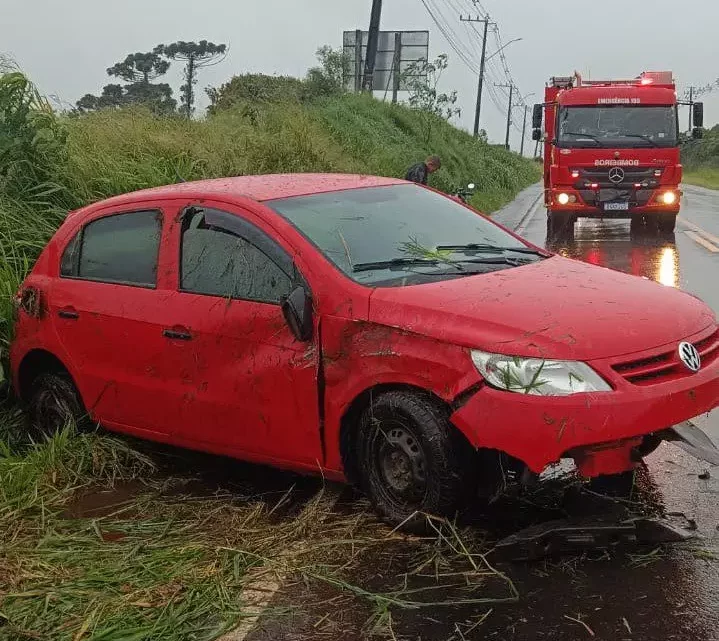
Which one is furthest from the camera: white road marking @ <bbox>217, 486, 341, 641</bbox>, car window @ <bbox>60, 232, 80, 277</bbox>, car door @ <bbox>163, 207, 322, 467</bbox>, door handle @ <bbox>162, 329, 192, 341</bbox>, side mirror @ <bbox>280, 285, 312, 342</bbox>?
car window @ <bbox>60, 232, 80, 277</bbox>

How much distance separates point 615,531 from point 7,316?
4.75 meters

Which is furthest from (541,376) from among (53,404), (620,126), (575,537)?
(620,126)

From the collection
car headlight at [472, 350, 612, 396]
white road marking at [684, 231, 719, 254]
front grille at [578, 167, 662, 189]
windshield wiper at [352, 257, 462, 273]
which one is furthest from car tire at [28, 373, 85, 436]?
front grille at [578, 167, 662, 189]

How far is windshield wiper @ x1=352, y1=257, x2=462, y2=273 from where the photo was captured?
4758mm

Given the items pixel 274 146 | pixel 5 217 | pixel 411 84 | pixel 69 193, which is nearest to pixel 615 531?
pixel 5 217

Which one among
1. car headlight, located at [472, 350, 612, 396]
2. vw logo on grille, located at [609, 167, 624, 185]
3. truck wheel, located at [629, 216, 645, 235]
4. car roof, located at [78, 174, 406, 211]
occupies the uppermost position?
vw logo on grille, located at [609, 167, 624, 185]

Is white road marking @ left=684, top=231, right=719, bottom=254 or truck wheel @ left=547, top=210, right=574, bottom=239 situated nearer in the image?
white road marking @ left=684, top=231, right=719, bottom=254

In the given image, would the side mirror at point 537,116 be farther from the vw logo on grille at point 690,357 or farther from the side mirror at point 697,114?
the vw logo on grille at point 690,357

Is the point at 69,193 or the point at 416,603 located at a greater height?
the point at 69,193

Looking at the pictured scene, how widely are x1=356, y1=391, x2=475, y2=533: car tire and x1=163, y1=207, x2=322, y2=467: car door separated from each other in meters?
0.29

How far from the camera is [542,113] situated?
849 inches

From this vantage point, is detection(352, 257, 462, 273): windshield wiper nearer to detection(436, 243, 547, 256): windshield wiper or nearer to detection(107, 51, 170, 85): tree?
detection(436, 243, 547, 256): windshield wiper

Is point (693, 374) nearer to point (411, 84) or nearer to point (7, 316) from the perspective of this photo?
point (7, 316)

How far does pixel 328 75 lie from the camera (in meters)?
36.1
